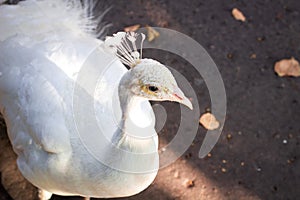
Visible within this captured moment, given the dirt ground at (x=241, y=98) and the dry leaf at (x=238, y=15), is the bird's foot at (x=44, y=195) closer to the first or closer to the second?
the dirt ground at (x=241, y=98)

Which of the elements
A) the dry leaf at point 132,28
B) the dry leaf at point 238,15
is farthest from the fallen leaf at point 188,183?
the dry leaf at point 238,15

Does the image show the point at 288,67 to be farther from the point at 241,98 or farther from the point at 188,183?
the point at 188,183

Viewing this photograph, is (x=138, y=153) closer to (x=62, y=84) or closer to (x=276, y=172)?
(x=62, y=84)

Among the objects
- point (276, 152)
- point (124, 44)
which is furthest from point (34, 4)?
point (276, 152)

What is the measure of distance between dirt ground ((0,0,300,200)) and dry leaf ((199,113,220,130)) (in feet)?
0.13

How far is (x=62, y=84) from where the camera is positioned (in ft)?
6.62

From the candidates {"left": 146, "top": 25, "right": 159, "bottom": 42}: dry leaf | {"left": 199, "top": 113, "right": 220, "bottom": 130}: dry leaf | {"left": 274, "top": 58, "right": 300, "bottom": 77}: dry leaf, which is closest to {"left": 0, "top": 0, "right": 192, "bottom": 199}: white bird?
{"left": 199, "top": 113, "right": 220, "bottom": 130}: dry leaf

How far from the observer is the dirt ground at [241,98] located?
257 cm

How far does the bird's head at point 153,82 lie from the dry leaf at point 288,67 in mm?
1431

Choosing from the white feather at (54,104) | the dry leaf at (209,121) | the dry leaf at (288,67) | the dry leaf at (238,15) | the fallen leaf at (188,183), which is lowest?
the fallen leaf at (188,183)

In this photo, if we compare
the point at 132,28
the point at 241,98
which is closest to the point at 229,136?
the point at 241,98

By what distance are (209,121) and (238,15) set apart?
845mm

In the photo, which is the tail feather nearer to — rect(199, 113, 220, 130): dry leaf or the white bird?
the white bird

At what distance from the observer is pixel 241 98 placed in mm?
2855
